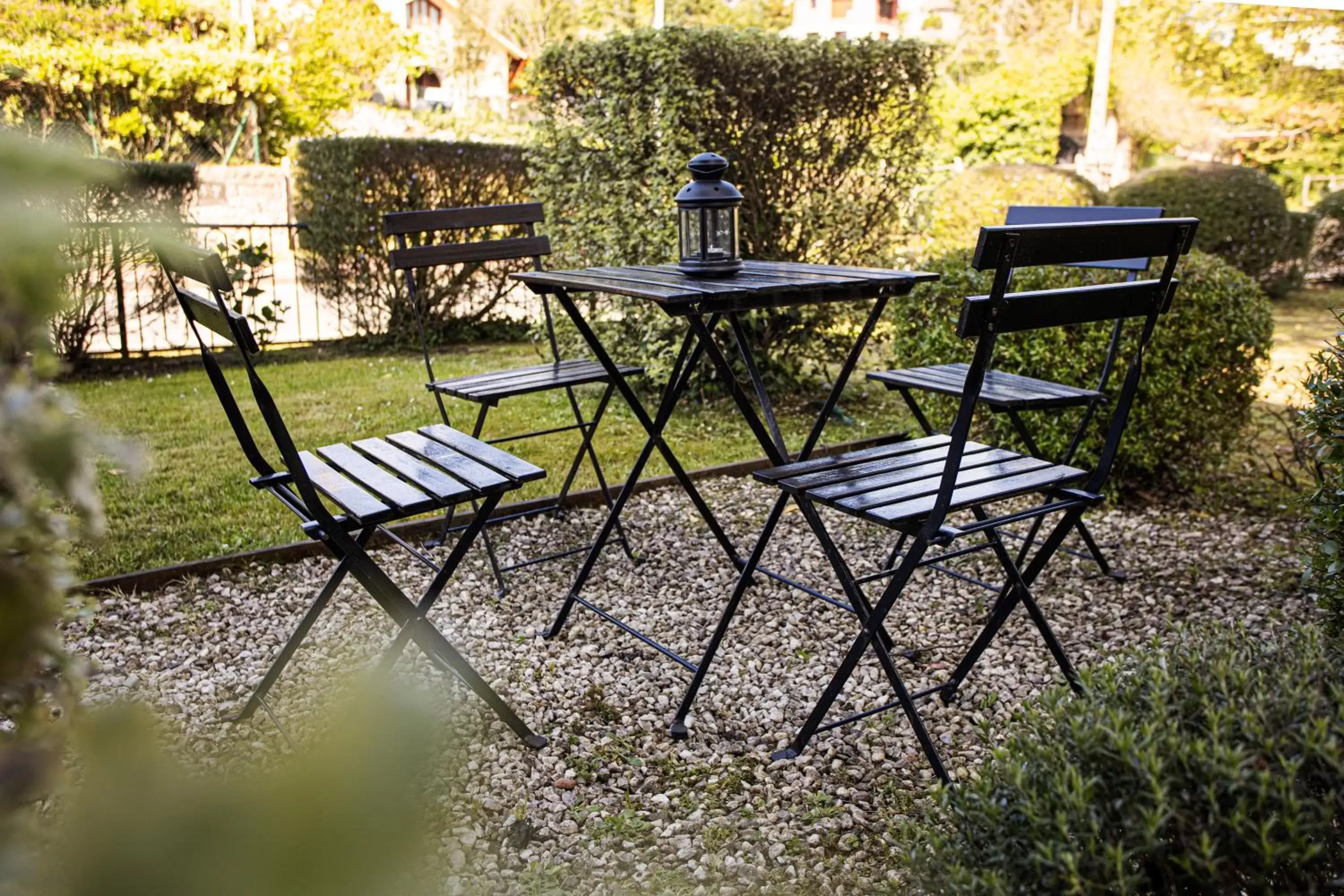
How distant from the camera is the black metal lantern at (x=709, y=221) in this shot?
129 inches

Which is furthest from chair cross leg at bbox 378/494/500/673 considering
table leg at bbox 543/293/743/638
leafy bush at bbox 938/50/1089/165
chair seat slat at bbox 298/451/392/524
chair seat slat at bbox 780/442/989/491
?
leafy bush at bbox 938/50/1089/165

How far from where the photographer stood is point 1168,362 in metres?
4.57

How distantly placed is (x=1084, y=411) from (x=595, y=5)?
28998 mm

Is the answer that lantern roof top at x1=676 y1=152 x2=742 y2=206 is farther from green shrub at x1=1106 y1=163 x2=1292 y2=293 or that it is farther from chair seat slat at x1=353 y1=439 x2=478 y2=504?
green shrub at x1=1106 y1=163 x2=1292 y2=293

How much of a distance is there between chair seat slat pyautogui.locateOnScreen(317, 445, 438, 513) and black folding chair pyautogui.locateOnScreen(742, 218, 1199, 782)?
915mm

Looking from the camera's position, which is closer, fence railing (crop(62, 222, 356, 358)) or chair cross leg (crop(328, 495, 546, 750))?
chair cross leg (crop(328, 495, 546, 750))

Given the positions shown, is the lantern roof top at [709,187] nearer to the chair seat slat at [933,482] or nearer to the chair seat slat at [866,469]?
the chair seat slat at [866,469]

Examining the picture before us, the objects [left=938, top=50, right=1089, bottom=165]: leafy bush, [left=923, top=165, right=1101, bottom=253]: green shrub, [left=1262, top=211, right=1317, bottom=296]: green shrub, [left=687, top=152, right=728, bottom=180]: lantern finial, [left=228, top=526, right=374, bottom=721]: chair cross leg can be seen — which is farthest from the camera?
[left=938, top=50, right=1089, bottom=165]: leafy bush

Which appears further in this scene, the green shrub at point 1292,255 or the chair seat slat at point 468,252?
the green shrub at point 1292,255

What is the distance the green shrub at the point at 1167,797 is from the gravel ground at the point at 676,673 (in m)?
0.76

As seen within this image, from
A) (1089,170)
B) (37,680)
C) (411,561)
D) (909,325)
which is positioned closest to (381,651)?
(411,561)

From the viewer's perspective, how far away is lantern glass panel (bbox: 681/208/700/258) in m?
3.41

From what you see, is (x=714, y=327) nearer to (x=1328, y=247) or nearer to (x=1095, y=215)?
(x=1095, y=215)

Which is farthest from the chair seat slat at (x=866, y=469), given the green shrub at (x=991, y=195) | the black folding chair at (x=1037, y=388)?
the green shrub at (x=991, y=195)
